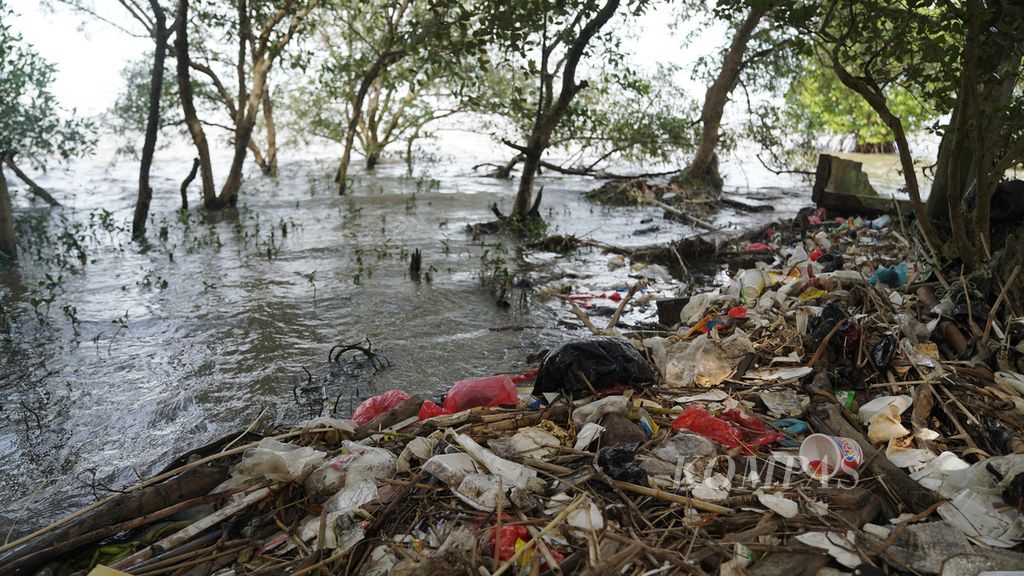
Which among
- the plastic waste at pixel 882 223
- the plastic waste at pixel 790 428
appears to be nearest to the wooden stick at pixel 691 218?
the plastic waste at pixel 882 223

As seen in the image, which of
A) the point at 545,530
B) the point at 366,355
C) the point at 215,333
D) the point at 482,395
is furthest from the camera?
the point at 215,333

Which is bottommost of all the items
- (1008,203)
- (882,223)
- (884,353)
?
(884,353)

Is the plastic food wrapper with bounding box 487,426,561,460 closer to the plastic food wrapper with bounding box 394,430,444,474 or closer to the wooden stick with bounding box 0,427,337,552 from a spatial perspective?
the plastic food wrapper with bounding box 394,430,444,474

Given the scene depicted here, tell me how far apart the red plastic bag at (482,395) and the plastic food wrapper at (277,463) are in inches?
35.0

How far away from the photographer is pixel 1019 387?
9.64 feet

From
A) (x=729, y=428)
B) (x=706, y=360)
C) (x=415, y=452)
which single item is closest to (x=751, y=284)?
(x=706, y=360)

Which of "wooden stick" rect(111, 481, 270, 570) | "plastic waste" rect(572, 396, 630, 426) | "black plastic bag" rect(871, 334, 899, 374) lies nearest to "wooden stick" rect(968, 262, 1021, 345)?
"black plastic bag" rect(871, 334, 899, 374)

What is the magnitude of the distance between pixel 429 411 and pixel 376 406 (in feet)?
1.26

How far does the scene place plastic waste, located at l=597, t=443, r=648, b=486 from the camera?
8.29ft

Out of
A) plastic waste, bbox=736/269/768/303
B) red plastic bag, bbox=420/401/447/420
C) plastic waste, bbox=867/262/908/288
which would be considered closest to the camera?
red plastic bag, bbox=420/401/447/420

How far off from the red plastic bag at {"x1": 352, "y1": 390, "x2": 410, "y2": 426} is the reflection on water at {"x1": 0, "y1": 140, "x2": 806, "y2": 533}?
643 millimetres

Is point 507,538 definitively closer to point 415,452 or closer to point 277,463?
point 415,452

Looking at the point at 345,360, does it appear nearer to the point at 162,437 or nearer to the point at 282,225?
the point at 162,437

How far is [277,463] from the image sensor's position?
2.69 m
